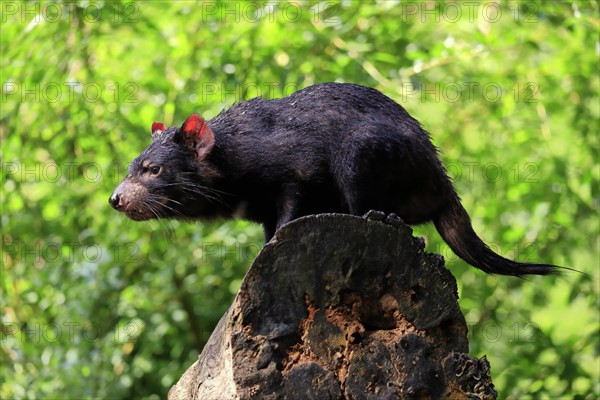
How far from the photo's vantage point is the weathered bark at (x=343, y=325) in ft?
10.5

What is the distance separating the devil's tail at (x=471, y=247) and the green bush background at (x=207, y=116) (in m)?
2.58

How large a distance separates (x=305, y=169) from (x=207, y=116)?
300cm

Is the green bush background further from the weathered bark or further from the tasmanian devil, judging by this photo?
the weathered bark

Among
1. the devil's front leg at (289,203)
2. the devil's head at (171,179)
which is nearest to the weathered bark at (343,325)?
the devil's front leg at (289,203)

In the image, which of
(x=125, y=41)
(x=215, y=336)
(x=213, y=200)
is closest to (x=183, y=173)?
(x=213, y=200)

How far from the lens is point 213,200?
4.37 metres

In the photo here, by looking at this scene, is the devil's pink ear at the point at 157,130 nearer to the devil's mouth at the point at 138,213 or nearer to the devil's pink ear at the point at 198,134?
the devil's pink ear at the point at 198,134

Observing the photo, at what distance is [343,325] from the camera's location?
3.37m

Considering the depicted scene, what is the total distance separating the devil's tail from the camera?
12.7 ft

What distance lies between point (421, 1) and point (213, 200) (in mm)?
4169

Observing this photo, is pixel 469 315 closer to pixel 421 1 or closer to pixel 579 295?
pixel 579 295

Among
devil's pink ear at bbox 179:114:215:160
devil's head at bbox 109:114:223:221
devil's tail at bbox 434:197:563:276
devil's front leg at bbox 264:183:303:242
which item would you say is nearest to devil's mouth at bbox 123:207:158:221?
devil's head at bbox 109:114:223:221

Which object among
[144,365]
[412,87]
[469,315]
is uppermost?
[412,87]

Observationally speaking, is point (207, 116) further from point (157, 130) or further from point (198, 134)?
point (198, 134)
